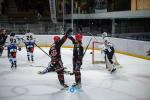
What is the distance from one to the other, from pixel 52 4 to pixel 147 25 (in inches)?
292

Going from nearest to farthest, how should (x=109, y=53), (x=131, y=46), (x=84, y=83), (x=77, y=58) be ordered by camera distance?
1. (x=77, y=58)
2. (x=84, y=83)
3. (x=109, y=53)
4. (x=131, y=46)

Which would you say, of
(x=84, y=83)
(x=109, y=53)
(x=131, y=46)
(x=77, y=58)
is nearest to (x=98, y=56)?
(x=131, y=46)

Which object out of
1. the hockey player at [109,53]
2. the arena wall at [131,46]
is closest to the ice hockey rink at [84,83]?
the hockey player at [109,53]

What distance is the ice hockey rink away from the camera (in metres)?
6.86

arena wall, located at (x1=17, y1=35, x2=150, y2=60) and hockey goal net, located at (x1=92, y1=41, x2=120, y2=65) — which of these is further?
arena wall, located at (x1=17, y1=35, x2=150, y2=60)

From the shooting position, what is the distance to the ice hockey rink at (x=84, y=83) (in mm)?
6859

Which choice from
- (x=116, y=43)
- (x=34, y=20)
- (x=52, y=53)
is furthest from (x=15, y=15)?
(x=52, y=53)

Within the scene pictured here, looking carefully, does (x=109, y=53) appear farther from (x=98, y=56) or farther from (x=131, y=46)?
(x=131, y=46)

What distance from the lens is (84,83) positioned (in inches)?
320

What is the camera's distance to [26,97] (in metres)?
6.72

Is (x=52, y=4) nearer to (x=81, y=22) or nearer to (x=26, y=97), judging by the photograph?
(x=81, y=22)

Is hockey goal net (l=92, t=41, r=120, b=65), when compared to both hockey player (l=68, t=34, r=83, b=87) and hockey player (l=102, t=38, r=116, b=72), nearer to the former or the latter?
hockey player (l=102, t=38, r=116, b=72)

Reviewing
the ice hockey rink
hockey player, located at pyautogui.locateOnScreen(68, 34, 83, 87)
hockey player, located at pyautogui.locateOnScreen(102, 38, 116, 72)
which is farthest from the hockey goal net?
hockey player, located at pyautogui.locateOnScreen(68, 34, 83, 87)

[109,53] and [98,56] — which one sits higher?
[109,53]
